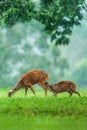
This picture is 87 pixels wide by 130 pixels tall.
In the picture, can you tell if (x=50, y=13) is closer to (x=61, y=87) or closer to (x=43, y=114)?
(x=61, y=87)

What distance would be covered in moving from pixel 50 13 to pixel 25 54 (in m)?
43.6

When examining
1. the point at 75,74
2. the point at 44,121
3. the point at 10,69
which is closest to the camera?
the point at 44,121

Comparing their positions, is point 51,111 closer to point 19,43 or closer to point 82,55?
point 19,43

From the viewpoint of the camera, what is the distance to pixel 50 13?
24609mm

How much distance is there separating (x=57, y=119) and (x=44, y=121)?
628mm

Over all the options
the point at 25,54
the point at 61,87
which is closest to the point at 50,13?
the point at 61,87

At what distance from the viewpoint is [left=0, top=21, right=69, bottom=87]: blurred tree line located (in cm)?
6481

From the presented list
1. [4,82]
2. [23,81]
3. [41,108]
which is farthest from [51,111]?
[4,82]

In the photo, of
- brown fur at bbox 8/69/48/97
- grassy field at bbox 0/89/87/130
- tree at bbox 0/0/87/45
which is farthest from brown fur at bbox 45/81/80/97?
tree at bbox 0/0/87/45

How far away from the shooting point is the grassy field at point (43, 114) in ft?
50.7

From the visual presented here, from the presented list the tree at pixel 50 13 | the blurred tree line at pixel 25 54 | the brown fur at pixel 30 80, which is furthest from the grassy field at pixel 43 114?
the blurred tree line at pixel 25 54

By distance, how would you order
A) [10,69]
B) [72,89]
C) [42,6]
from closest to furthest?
[72,89]
[42,6]
[10,69]

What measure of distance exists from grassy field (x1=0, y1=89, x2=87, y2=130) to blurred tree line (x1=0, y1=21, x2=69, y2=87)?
139ft

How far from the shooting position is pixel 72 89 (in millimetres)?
22391
